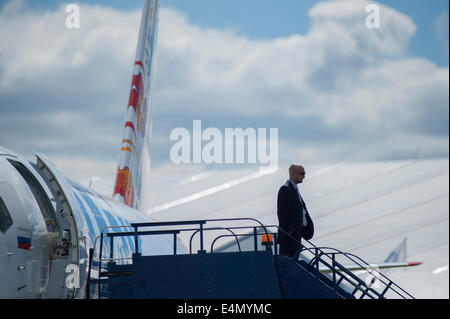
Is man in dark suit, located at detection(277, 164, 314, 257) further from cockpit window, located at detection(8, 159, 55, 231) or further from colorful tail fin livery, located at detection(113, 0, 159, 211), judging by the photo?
colorful tail fin livery, located at detection(113, 0, 159, 211)

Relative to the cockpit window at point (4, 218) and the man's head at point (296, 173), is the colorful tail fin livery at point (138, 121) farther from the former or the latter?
the cockpit window at point (4, 218)

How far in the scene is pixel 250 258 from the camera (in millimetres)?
8797

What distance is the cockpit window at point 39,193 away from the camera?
9.48 m

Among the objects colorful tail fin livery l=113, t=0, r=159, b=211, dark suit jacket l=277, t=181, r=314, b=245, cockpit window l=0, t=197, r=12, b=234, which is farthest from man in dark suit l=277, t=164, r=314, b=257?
colorful tail fin livery l=113, t=0, r=159, b=211

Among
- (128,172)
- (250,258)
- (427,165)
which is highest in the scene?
(427,165)

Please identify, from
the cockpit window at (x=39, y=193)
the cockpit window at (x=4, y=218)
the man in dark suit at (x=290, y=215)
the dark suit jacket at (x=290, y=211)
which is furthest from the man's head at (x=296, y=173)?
the cockpit window at (x=4, y=218)

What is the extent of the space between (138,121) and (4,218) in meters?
14.1

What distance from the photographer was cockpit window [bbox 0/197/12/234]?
8281 millimetres

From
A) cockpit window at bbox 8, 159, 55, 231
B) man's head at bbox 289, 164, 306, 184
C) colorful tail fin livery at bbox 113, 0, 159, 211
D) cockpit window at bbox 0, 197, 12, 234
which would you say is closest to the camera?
cockpit window at bbox 0, 197, 12, 234

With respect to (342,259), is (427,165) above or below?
above

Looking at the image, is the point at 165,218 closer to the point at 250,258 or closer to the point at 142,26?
the point at 142,26

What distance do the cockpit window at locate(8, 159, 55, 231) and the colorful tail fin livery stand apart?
430 inches
